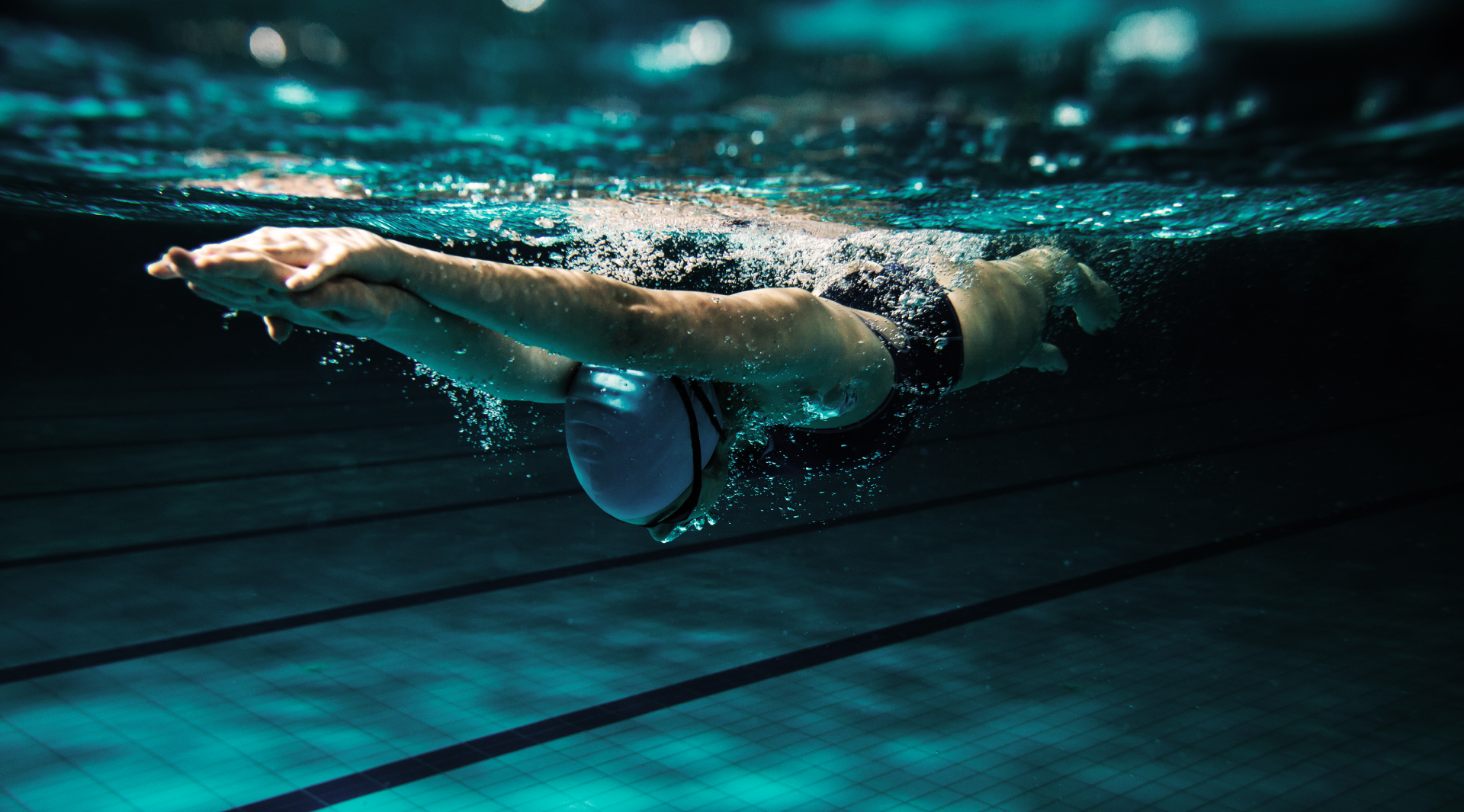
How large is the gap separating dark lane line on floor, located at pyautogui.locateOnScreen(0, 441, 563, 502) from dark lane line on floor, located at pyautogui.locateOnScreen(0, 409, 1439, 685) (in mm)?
2934

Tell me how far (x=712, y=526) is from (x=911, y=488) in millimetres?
1683

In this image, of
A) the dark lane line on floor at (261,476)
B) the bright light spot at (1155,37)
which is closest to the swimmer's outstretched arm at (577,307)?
the bright light spot at (1155,37)

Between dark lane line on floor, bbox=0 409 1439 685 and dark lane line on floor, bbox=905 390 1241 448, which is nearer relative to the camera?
dark lane line on floor, bbox=0 409 1439 685

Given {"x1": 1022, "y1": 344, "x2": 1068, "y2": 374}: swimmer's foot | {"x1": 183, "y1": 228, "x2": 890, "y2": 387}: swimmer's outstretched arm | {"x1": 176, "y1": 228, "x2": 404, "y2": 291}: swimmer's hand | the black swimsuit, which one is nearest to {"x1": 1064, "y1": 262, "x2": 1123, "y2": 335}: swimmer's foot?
{"x1": 1022, "y1": 344, "x2": 1068, "y2": 374}: swimmer's foot

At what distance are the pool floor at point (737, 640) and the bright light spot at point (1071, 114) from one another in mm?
1899

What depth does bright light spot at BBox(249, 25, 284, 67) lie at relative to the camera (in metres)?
1.57

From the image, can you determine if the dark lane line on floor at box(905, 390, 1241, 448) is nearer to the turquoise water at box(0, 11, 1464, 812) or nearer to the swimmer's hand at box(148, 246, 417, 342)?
the turquoise water at box(0, 11, 1464, 812)

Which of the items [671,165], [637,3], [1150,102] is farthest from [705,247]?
[637,3]

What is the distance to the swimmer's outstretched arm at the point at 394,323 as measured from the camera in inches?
49.3

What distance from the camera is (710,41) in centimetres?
161

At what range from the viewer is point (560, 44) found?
1.66 metres

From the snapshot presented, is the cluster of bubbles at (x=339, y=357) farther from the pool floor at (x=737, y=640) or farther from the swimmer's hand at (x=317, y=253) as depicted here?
the swimmer's hand at (x=317, y=253)

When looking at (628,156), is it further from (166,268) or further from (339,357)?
(339,357)

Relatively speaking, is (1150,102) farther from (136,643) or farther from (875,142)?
(136,643)
